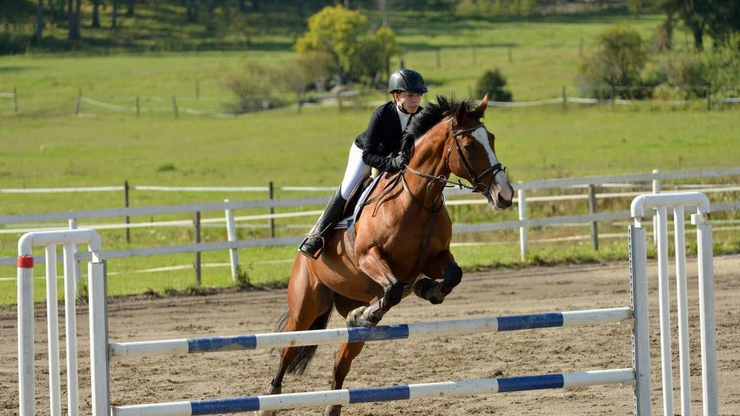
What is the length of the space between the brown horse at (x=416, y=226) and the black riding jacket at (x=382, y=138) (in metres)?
0.17

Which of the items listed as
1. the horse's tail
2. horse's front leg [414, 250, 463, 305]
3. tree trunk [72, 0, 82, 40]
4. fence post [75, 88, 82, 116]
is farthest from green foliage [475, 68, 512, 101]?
horse's front leg [414, 250, 463, 305]

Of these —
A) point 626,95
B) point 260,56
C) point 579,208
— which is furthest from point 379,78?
point 579,208

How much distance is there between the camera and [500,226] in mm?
16859

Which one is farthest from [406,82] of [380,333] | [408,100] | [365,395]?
[365,395]

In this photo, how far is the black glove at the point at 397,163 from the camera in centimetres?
716

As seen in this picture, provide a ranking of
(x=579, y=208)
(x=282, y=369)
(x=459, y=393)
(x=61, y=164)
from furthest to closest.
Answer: (x=61, y=164) < (x=579, y=208) < (x=282, y=369) < (x=459, y=393)

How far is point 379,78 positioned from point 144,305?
5092 centimetres

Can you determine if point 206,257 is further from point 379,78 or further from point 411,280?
point 379,78

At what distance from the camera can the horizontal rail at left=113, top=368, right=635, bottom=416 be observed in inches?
209

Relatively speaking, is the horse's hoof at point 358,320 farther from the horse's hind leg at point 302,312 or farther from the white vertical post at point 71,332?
the white vertical post at point 71,332

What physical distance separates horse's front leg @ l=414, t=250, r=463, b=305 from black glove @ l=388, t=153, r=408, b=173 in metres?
0.67

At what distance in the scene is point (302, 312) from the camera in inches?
314

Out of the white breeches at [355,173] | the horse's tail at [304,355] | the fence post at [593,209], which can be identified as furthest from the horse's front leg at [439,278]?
the fence post at [593,209]

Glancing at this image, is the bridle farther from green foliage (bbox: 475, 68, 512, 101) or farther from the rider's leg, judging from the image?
green foliage (bbox: 475, 68, 512, 101)
